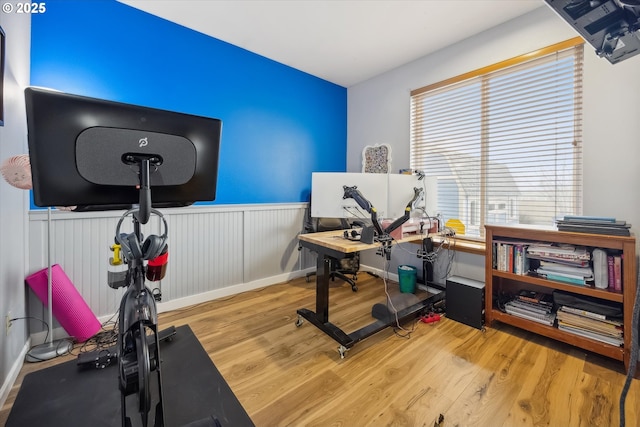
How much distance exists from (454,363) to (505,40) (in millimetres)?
2841

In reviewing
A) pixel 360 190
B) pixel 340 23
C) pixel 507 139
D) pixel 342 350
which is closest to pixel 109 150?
pixel 360 190

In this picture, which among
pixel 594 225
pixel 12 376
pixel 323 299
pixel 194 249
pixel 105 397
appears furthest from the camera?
pixel 194 249

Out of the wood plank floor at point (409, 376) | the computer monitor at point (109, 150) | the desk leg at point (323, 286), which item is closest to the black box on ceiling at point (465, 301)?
the wood plank floor at point (409, 376)

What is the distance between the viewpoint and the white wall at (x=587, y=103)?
198 cm

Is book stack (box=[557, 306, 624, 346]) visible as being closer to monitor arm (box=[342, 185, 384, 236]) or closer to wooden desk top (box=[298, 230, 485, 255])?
wooden desk top (box=[298, 230, 485, 255])

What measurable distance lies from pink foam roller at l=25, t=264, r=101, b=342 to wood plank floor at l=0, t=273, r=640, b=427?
0.94 feet

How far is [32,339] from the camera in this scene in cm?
200

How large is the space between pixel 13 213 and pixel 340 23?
9.46 feet

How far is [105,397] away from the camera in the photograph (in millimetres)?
1377

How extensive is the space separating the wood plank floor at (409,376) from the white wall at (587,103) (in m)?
0.96

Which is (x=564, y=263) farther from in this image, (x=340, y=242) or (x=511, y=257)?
(x=340, y=242)

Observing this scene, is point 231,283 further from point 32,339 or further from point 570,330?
point 570,330

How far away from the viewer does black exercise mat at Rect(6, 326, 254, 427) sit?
123 cm

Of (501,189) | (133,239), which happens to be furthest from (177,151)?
(501,189)
